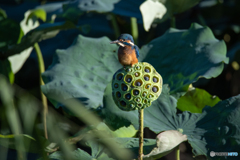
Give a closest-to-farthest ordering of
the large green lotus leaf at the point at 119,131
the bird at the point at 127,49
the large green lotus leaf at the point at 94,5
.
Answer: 1. the bird at the point at 127,49
2. the large green lotus leaf at the point at 119,131
3. the large green lotus leaf at the point at 94,5

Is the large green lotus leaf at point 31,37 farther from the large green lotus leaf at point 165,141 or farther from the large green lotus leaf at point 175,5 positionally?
the large green lotus leaf at point 165,141

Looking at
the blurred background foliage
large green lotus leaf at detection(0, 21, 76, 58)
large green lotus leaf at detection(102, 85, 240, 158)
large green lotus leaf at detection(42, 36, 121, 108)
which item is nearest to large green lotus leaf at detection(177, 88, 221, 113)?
the blurred background foliage

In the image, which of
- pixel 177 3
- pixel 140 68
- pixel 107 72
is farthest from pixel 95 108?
pixel 177 3

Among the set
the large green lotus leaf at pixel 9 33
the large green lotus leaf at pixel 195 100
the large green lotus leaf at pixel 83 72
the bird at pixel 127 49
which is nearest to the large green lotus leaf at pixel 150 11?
the large green lotus leaf at pixel 83 72

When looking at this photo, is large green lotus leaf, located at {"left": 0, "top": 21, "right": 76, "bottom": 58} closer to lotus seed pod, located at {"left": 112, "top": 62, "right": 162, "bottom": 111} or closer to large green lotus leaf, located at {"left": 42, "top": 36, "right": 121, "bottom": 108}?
large green lotus leaf, located at {"left": 42, "top": 36, "right": 121, "bottom": 108}

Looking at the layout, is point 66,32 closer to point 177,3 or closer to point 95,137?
point 177,3

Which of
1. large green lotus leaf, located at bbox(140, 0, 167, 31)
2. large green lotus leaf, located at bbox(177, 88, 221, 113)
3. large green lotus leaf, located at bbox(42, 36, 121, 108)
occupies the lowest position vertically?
large green lotus leaf, located at bbox(177, 88, 221, 113)
